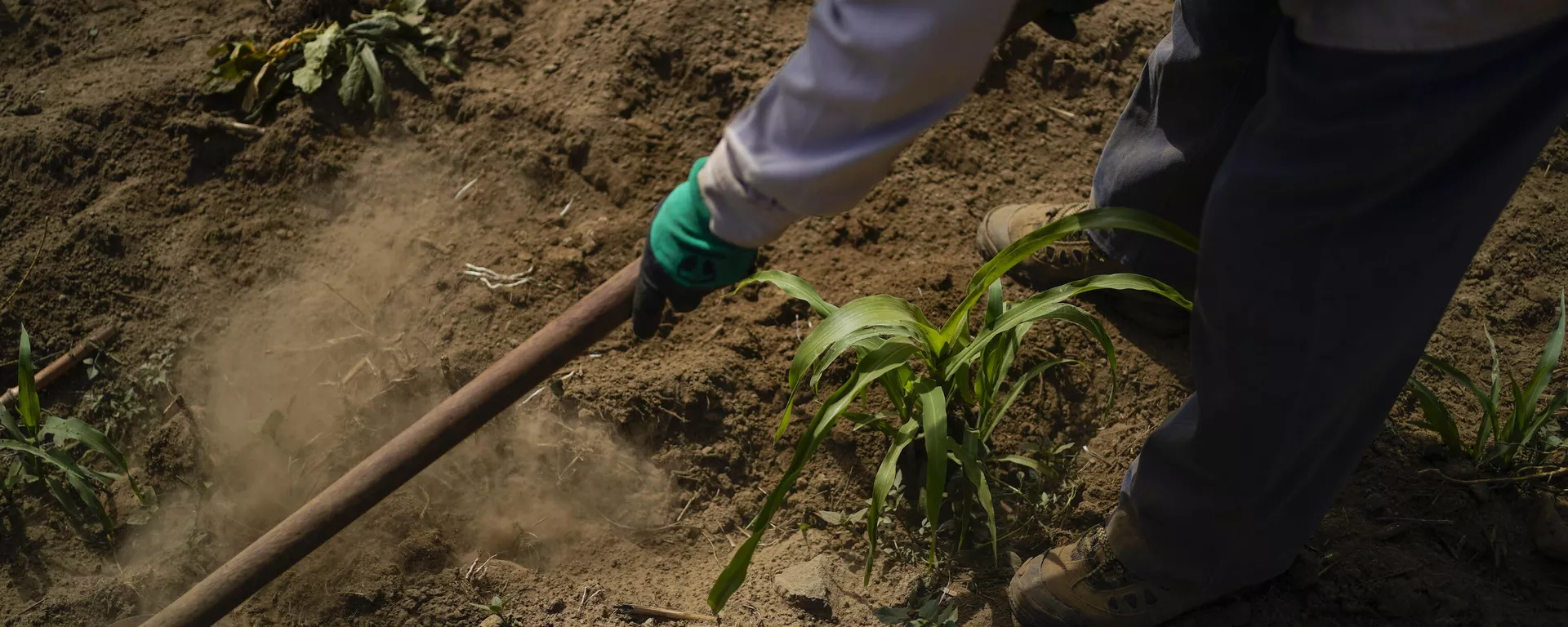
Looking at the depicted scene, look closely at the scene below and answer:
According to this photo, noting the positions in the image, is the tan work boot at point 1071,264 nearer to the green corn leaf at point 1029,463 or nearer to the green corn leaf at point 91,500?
the green corn leaf at point 1029,463

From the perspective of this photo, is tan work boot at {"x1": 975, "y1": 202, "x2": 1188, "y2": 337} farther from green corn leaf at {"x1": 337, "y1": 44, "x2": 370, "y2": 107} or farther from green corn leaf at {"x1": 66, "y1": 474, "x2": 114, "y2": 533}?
green corn leaf at {"x1": 66, "y1": 474, "x2": 114, "y2": 533}

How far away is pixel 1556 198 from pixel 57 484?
3.66m

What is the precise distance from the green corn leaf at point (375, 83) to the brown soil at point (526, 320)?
5cm

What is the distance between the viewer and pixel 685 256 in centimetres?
147

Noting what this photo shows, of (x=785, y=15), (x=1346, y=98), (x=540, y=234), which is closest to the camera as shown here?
(x=1346, y=98)

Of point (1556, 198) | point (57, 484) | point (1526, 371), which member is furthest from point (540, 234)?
point (1556, 198)

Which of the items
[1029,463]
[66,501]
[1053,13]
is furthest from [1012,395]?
[66,501]

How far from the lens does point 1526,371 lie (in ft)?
7.10

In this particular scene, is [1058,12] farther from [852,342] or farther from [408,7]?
[408,7]

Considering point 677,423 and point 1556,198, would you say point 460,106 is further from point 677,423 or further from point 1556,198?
point 1556,198

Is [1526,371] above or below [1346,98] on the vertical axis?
below

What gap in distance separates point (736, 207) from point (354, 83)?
1.81 metres

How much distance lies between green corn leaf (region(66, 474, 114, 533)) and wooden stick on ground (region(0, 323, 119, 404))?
0.30 m

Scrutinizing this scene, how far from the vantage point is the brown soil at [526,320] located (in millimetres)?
1994
